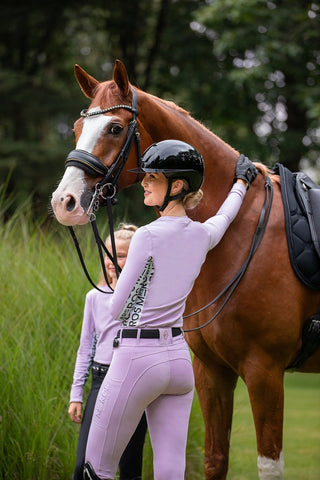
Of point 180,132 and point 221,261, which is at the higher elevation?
point 180,132

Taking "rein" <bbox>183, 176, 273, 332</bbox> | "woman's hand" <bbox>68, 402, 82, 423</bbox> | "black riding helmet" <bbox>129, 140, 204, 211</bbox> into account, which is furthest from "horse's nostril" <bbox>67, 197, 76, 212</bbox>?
"woman's hand" <bbox>68, 402, 82, 423</bbox>

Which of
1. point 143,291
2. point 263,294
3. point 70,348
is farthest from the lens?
point 70,348

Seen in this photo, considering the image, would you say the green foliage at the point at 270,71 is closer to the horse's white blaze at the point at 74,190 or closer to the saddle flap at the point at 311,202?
the saddle flap at the point at 311,202

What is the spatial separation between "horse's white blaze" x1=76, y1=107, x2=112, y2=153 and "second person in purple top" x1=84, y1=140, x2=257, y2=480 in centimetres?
35

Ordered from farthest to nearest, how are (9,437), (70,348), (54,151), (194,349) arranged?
(54,151), (70,348), (9,437), (194,349)

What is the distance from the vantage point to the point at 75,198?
258 cm

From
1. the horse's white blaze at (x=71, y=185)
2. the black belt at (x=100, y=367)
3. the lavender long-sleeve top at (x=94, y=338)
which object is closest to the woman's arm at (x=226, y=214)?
the horse's white blaze at (x=71, y=185)

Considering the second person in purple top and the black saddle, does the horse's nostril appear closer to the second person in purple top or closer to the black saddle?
the second person in purple top

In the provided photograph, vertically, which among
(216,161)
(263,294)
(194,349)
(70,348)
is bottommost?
(70,348)

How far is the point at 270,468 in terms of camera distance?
2.86 m

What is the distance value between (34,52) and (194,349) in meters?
17.0

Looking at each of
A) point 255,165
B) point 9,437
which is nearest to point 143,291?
point 255,165

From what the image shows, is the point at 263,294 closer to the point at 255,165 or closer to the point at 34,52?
the point at 255,165

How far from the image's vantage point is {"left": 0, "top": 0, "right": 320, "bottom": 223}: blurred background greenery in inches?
471
